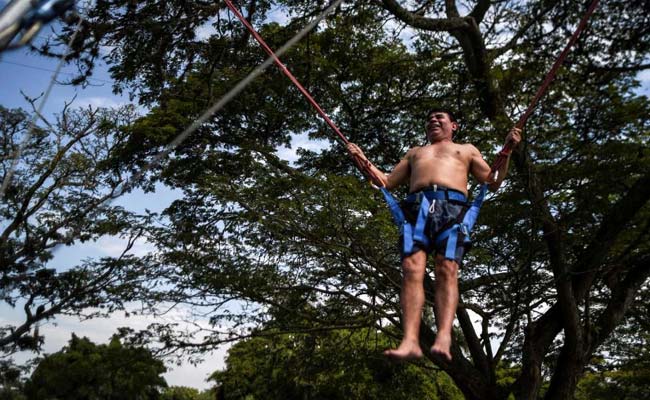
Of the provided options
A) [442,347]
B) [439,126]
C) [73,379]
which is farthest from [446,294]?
[73,379]

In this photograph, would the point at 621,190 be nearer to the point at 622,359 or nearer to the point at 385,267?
the point at 385,267

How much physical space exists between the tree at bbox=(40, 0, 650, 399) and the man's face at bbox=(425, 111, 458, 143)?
10.3ft

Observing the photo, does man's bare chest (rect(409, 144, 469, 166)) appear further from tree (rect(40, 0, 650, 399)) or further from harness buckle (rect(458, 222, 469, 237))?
tree (rect(40, 0, 650, 399))

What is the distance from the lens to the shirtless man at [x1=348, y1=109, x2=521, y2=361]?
116 inches

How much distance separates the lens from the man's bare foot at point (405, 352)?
2.76m

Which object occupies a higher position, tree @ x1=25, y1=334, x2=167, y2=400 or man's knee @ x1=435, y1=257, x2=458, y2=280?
tree @ x1=25, y1=334, x2=167, y2=400

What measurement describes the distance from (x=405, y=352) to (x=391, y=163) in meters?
8.03

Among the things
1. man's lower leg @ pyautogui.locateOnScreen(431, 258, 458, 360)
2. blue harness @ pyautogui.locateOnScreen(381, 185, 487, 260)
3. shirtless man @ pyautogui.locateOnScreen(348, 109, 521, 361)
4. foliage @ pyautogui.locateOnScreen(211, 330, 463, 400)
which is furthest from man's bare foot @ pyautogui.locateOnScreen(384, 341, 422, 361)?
foliage @ pyautogui.locateOnScreen(211, 330, 463, 400)

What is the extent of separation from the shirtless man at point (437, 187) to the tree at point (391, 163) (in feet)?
10.6

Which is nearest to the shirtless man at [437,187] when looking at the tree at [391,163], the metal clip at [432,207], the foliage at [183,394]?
the metal clip at [432,207]

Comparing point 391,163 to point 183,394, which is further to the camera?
point 183,394

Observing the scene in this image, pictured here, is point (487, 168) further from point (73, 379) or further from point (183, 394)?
point (183, 394)

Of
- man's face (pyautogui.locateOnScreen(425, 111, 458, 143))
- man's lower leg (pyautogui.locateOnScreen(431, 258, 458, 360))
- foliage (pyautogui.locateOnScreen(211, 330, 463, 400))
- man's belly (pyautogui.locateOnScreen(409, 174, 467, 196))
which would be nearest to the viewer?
man's lower leg (pyautogui.locateOnScreen(431, 258, 458, 360))

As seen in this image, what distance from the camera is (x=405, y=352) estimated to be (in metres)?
2.79
